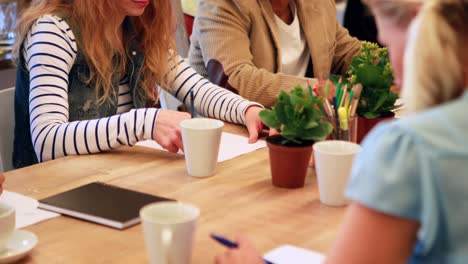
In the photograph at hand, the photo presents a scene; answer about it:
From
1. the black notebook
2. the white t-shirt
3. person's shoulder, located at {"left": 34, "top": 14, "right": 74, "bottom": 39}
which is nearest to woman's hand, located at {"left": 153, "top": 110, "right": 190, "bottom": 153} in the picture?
the black notebook

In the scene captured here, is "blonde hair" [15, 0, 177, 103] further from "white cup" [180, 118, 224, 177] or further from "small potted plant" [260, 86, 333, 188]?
"small potted plant" [260, 86, 333, 188]

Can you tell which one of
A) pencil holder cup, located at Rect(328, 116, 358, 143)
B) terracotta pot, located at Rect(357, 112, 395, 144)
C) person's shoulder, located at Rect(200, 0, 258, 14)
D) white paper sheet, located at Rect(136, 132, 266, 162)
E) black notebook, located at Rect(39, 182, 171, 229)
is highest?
person's shoulder, located at Rect(200, 0, 258, 14)

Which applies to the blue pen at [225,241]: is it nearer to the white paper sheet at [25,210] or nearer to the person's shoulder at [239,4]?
the white paper sheet at [25,210]

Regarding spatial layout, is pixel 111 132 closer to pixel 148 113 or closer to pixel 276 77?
pixel 148 113

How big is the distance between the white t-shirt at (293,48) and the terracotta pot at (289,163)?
105 cm

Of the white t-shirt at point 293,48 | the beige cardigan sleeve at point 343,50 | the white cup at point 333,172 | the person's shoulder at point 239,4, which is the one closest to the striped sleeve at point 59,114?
the white cup at point 333,172

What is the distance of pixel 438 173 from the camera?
0.66 m

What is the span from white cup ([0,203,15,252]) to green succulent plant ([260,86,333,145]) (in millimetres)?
525

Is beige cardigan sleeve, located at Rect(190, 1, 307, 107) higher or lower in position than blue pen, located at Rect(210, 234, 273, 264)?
higher

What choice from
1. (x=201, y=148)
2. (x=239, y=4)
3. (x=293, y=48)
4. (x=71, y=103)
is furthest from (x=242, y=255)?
(x=293, y=48)

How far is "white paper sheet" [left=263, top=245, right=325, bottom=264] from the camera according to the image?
1.00 metres

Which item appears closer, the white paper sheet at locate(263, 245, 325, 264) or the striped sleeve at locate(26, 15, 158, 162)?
the white paper sheet at locate(263, 245, 325, 264)

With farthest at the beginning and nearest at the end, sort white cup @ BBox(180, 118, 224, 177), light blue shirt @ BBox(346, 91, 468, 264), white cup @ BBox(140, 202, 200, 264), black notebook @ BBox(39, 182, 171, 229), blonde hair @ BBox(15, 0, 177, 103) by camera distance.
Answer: blonde hair @ BBox(15, 0, 177, 103) < white cup @ BBox(180, 118, 224, 177) < black notebook @ BBox(39, 182, 171, 229) < white cup @ BBox(140, 202, 200, 264) < light blue shirt @ BBox(346, 91, 468, 264)

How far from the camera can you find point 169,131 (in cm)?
156
